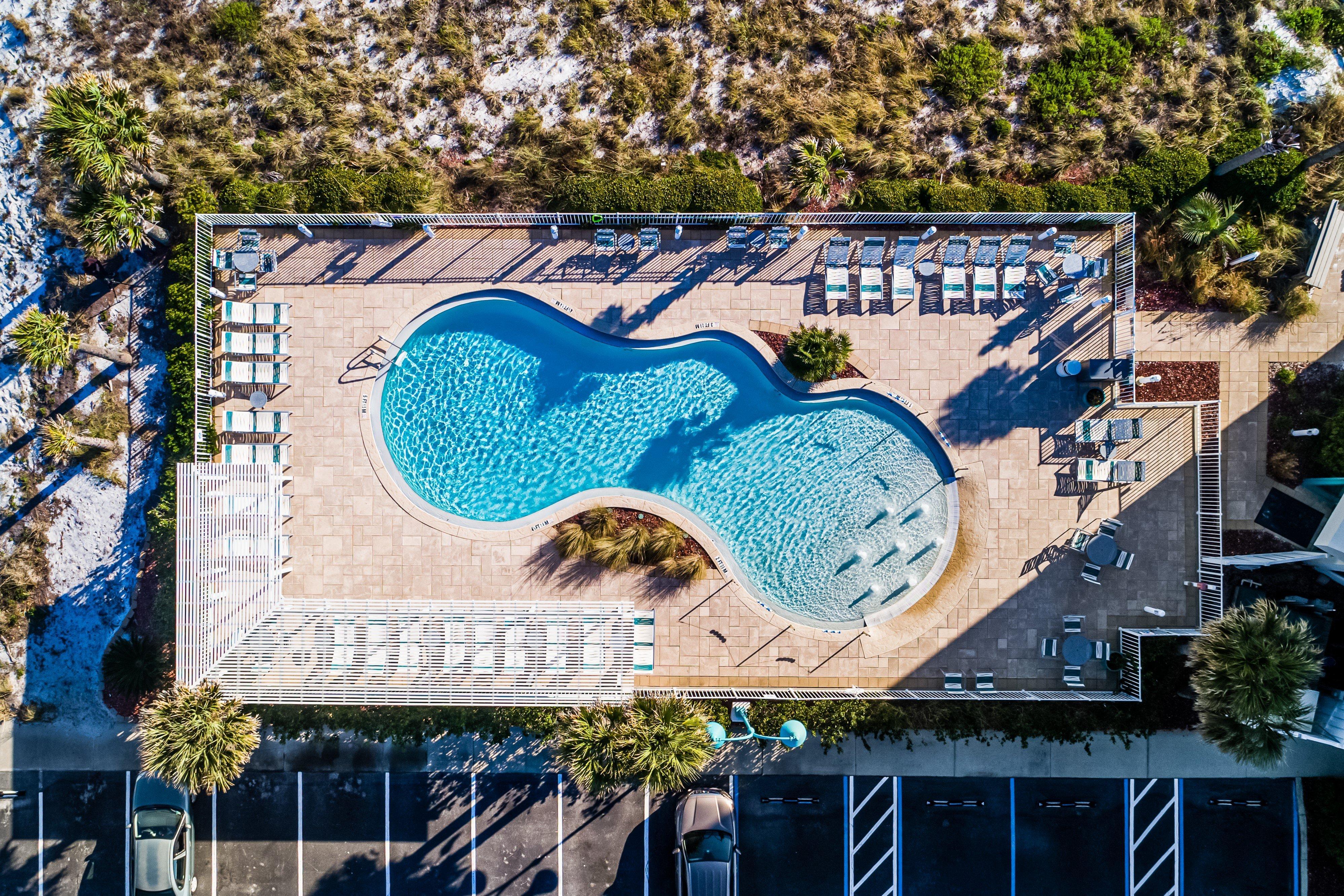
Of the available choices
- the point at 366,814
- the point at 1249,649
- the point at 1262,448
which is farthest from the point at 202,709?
the point at 1262,448

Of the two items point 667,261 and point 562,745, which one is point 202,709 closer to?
point 562,745

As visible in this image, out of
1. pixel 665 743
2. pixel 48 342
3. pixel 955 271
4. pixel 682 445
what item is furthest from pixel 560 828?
pixel 955 271

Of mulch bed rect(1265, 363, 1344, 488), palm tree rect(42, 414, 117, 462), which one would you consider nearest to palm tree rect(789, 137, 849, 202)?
mulch bed rect(1265, 363, 1344, 488)

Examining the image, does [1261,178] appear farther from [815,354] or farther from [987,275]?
[815,354]

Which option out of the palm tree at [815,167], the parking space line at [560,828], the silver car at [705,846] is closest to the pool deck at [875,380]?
the palm tree at [815,167]

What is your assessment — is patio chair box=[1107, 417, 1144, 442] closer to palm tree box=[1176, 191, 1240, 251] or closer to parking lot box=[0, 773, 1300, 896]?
palm tree box=[1176, 191, 1240, 251]

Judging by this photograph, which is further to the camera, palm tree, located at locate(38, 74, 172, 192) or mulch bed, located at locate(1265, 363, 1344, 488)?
mulch bed, located at locate(1265, 363, 1344, 488)

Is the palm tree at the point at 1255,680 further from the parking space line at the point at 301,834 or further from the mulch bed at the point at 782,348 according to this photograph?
the parking space line at the point at 301,834
